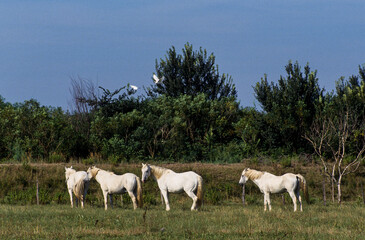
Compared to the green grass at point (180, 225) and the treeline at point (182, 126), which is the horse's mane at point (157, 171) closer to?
the green grass at point (180, 225)

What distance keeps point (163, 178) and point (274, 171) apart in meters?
12.8

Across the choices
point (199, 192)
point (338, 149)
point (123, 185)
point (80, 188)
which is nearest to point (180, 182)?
point (199, 192)

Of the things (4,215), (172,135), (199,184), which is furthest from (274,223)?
(172,135)

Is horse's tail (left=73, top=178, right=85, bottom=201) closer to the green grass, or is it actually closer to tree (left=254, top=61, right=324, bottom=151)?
the green grass

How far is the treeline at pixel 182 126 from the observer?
35969 millimetres

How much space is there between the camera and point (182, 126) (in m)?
39.1

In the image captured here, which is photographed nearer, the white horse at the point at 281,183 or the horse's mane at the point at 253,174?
the white horse at the point at 281,183

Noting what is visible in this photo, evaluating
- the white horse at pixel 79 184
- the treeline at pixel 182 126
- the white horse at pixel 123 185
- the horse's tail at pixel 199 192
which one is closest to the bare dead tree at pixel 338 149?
the treeline at pixel 182 126

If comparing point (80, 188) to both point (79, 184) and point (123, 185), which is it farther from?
point (123, 185)

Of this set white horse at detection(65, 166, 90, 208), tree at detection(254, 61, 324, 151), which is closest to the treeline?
tree at detection(254, 61, 324, 151)

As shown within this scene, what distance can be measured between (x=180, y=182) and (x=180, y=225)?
16.6ft

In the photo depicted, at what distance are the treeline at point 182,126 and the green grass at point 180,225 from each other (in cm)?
1591

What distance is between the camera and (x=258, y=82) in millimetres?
42500

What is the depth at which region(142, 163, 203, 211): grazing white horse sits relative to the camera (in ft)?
64.4
